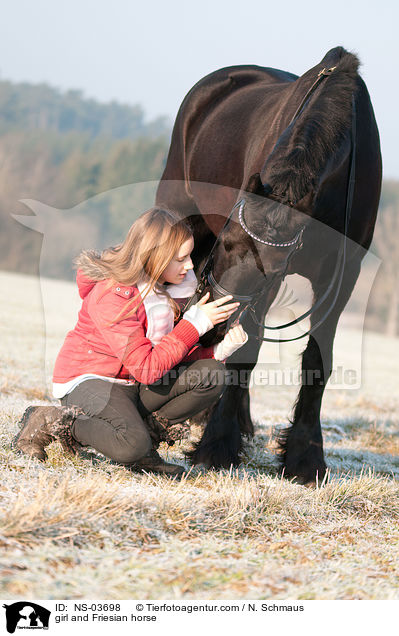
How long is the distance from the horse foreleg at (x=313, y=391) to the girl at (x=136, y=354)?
0.85 metres

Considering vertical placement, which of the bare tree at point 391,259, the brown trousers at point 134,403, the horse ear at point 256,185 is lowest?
the bare tree at point 391,259

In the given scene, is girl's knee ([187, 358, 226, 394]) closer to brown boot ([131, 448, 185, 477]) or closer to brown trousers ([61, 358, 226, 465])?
brown trousers ([61, 358, 226, 465])

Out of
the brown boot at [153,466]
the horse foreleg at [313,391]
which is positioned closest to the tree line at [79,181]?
the horse foreleg at [313,391]

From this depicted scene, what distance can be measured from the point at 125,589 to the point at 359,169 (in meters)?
2.58

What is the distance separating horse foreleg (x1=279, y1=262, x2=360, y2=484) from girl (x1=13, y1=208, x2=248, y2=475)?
0.85 m

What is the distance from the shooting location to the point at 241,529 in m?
2.46

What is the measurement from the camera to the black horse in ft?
9.07

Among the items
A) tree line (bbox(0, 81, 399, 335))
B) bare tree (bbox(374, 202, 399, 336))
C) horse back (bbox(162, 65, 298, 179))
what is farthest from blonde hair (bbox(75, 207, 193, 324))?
bare tree (bbox(374, 202, 399, 336))

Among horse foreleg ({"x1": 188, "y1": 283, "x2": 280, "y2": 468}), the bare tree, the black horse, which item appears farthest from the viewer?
the bare tree

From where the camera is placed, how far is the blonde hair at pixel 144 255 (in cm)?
290

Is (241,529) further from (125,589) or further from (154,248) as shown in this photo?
(154,248)

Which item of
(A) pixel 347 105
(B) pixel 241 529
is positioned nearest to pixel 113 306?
(B) pixel 241 529
